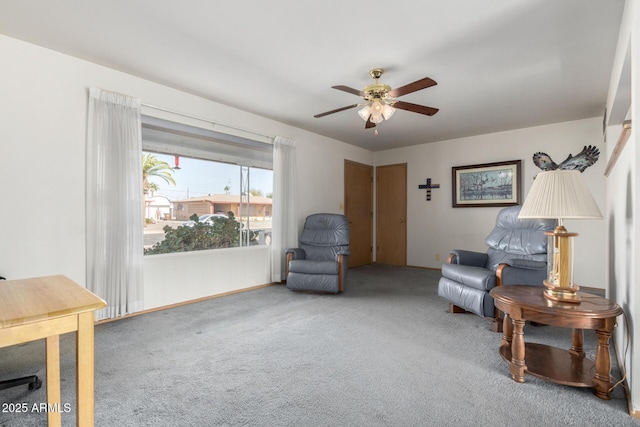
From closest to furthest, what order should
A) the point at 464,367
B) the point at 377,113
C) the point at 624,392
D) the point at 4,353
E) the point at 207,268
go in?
the point at 624,392, the point at 464,367, the point at 4,353, the point at 377,113, the point at 207,268

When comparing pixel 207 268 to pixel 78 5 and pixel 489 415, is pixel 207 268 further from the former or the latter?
A: pixel 489 415

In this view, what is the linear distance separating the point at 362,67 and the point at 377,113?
1.52ft

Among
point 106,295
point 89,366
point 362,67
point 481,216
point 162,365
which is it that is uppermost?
point 362,67

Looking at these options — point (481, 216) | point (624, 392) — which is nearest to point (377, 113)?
point (624, 392)

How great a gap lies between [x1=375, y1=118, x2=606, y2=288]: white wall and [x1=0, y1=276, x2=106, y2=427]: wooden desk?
17.6 feet

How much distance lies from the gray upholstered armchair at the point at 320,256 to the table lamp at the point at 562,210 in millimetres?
2300

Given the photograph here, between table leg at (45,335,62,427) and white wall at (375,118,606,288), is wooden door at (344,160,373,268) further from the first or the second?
table leg at (45,335,62,427)

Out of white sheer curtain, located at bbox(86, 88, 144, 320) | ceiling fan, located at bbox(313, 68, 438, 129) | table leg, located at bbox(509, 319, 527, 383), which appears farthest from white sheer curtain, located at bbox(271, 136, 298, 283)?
table leg, located at bbox(509, 319, 527, 383)

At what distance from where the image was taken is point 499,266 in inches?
111

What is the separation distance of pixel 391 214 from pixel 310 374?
4.71m

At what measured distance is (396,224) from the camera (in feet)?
20.5

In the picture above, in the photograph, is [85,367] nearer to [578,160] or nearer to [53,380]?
[53,380]

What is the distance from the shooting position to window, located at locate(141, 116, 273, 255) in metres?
3.52

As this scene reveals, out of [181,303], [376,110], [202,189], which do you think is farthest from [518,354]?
[202,189]
